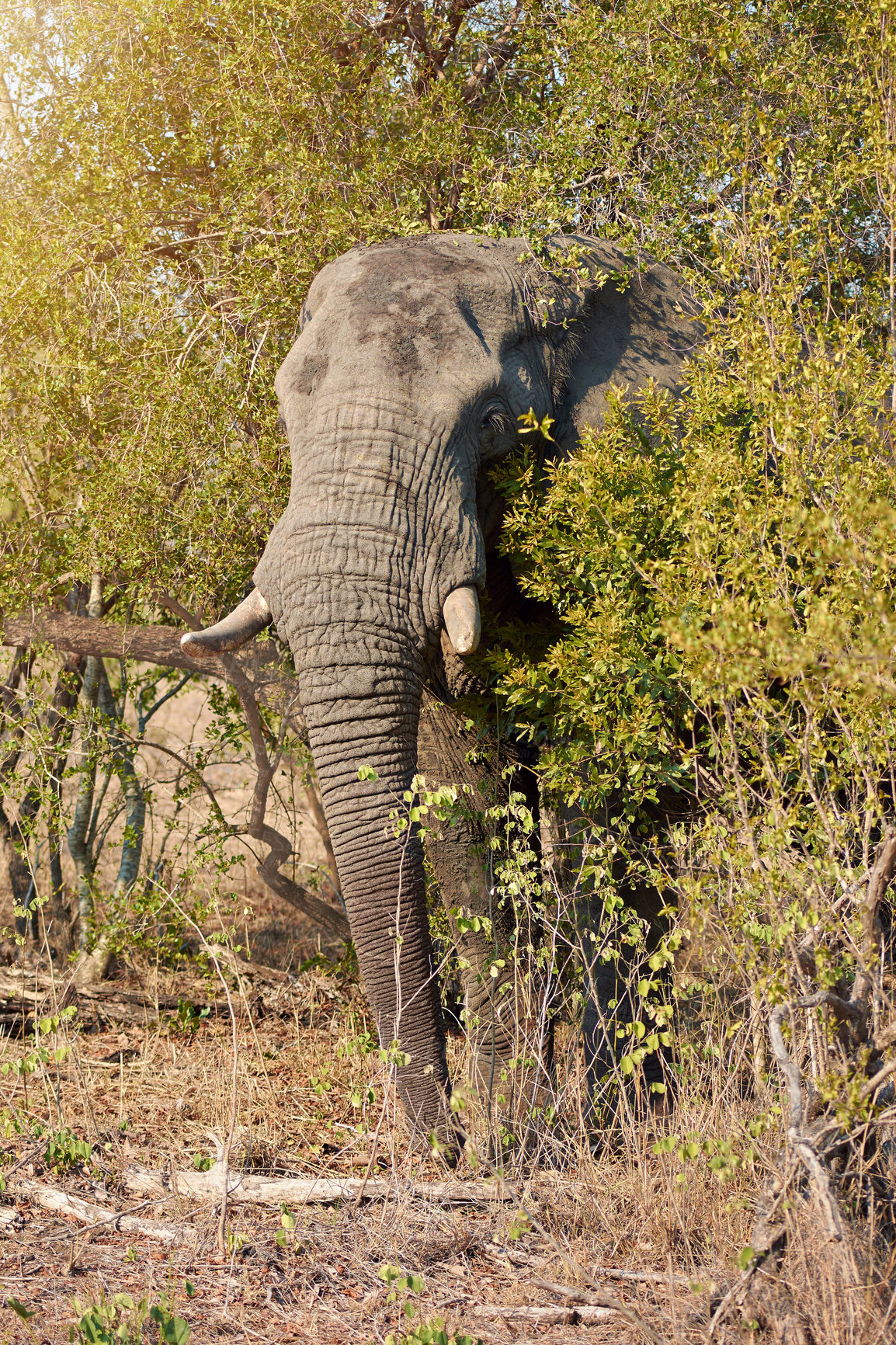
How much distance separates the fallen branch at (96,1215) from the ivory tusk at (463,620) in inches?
90.7

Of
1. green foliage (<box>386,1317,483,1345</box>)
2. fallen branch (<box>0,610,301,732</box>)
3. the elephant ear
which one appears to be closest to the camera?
green foliage (<box>386,1317,483,1345</box>)

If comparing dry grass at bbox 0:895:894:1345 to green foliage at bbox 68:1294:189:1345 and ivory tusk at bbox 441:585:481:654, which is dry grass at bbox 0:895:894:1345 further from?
ivory tusk at bbox 441:585:481:654

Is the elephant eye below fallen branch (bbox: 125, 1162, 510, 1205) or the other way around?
the other way around

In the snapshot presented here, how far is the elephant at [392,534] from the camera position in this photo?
4895mm

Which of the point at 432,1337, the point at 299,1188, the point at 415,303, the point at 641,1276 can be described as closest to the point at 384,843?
the point at 299,1188

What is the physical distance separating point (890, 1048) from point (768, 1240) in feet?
2.06

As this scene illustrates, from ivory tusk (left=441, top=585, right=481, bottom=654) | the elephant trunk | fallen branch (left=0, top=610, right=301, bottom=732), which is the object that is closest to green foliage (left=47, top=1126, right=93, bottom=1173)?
the elephant trunk

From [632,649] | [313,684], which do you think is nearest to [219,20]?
[313,684]

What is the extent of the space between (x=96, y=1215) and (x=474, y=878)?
254 cm

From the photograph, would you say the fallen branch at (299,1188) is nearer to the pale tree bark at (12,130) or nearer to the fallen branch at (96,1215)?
the fallen branch at (96,1215)

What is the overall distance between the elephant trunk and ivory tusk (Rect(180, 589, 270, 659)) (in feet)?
1.41

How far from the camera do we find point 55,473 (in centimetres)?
720

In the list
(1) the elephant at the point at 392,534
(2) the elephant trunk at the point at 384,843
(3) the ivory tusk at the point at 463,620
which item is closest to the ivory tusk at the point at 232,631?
(1) the elephant at the point at 392,534

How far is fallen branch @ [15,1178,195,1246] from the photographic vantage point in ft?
14.3
